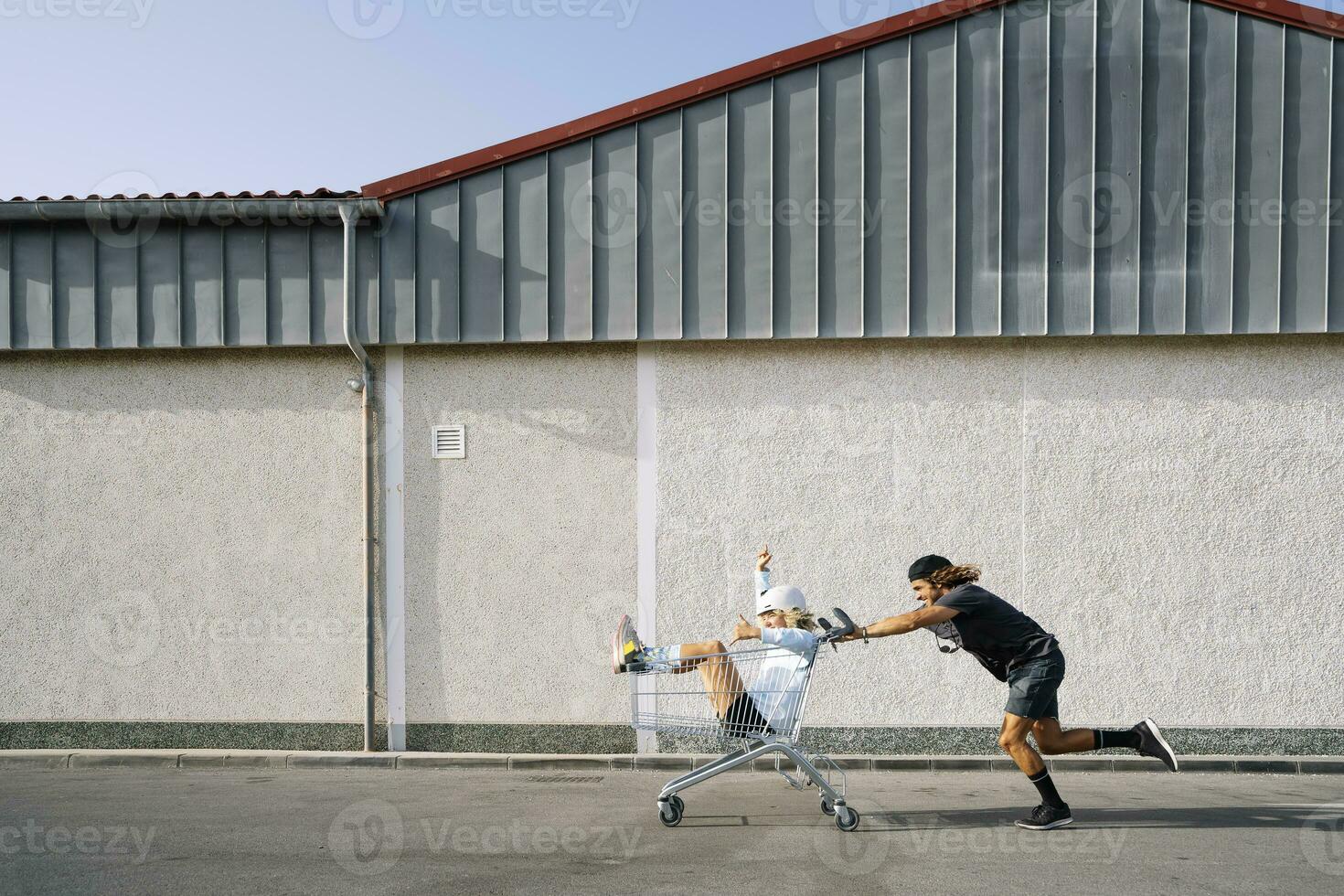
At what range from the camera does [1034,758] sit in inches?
261

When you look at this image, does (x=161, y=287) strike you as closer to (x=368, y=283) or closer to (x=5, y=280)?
(x=5, y=280)

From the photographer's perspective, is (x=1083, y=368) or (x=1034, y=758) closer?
(x=1034, y=758)

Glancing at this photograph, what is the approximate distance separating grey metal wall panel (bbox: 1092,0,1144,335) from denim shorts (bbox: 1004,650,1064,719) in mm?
3570

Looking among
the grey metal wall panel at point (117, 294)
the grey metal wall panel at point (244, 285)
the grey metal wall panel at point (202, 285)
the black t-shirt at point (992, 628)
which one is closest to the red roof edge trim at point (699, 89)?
the grey metal wall panel at point (244, 285)

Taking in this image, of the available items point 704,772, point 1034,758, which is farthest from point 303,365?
point 1034,758

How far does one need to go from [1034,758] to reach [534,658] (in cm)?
450

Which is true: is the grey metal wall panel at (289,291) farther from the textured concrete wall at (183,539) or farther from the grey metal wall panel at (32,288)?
the grey metal wall panel at (32,288)

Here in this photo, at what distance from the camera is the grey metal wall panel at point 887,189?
9.22 metres

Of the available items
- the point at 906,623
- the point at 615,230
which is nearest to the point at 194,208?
the point at 615,230

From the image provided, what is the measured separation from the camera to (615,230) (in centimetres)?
943

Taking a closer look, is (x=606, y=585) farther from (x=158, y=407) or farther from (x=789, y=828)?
(x=158, y=407)

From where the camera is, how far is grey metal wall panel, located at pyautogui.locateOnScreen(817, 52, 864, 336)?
9.24 m

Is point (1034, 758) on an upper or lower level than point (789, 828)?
upper

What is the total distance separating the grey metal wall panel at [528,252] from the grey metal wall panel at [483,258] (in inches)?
2.3
